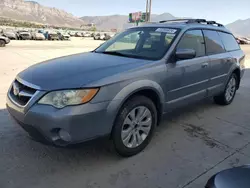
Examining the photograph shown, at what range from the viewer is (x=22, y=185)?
2.43 meters

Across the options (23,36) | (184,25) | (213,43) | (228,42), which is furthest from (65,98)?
(23,36)

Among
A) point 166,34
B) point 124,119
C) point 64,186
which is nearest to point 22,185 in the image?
point 64,186

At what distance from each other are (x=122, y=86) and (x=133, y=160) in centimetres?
95

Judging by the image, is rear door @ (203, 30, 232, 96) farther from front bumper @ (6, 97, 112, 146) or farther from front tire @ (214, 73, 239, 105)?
front bumper @ (6, 97, 112, 146)

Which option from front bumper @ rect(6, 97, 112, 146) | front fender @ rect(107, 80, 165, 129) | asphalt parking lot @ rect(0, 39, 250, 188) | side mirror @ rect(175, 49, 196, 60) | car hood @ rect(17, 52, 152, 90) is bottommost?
asphalt parking lot @ rect(0, 39, 250, 188)

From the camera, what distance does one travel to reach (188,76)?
11.7 feet

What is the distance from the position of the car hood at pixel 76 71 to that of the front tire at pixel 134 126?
0.44 meters

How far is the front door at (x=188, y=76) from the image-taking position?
10.9 feet

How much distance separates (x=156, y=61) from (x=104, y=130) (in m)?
1.17

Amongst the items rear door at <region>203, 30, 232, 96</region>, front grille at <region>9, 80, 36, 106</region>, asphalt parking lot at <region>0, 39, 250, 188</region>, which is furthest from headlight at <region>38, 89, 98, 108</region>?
rear door at <region>203, 30, 232, 96</region>

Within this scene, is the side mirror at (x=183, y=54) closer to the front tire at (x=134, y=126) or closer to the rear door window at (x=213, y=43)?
the front tire at (x=134, y=126)

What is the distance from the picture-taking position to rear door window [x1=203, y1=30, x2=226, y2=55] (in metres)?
4.12

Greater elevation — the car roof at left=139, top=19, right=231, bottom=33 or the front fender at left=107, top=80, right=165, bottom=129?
the car roof at left=139, top=19, right=231, bottom=33

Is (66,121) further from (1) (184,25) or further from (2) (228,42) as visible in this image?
(2) (228,42)
